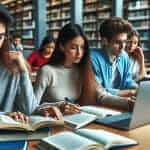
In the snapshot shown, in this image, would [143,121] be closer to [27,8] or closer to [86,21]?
[27,8]

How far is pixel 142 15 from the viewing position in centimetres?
738

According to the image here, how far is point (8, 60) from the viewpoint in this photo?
154 cm

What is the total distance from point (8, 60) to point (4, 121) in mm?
563

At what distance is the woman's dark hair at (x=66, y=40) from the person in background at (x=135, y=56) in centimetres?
89

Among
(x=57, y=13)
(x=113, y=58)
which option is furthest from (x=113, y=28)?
(x=57, y=13)

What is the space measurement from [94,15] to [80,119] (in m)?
6.70

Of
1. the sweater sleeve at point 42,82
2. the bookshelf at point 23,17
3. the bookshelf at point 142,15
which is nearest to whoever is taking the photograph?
the sweater sleeve at point 42,82

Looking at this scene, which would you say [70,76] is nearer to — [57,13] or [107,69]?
[107,69]

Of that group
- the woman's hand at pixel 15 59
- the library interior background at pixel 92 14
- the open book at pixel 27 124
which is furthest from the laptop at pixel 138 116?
the library interior background at pixel 92 14

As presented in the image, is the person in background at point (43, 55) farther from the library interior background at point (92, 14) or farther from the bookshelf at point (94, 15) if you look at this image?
the bookshelf at point (94, 15)

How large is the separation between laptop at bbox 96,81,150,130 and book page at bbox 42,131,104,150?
29 centimetres

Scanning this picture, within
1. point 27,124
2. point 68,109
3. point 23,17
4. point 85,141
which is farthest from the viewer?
point 23,17

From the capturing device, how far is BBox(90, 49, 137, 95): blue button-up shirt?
7.17ft

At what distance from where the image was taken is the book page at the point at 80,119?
1.24 m
